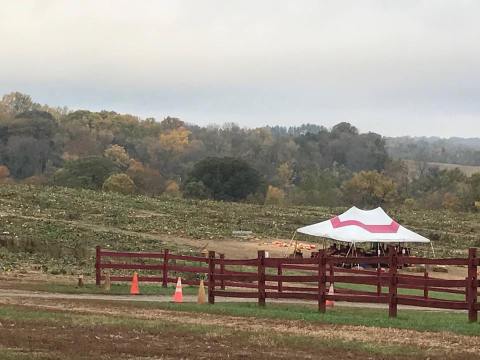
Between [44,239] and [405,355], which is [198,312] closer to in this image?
[405,355]

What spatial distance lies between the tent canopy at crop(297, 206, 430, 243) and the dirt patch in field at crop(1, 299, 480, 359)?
22.3 metres

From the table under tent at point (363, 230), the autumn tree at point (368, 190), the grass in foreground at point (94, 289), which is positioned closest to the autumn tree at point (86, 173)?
the autumn tree at point (368, 190)

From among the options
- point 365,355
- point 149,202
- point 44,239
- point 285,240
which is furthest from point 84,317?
point 149,202

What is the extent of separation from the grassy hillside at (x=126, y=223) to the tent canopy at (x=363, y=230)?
421 inches

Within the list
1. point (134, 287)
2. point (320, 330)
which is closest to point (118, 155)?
point (134, 287)

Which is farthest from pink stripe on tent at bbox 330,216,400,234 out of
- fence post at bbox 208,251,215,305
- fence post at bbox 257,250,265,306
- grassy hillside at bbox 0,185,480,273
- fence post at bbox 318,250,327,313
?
fence post at bbox 318,250,327,313

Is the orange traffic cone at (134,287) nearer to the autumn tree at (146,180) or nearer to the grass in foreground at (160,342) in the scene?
the grass in foreground at (160,342)

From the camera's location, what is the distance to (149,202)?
73.7 m

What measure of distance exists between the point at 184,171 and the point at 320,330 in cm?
15511

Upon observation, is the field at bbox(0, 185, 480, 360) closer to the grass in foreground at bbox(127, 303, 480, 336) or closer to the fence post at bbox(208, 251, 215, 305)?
the grass in foreground at bbox(127, 303, 480, 336)

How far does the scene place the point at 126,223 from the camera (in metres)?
59.7

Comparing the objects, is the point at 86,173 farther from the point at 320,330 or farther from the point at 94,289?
the point at 320,330

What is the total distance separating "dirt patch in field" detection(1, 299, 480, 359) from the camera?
13922 mm

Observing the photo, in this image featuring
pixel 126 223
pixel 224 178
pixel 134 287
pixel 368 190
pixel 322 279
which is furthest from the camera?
pixel 368 190
